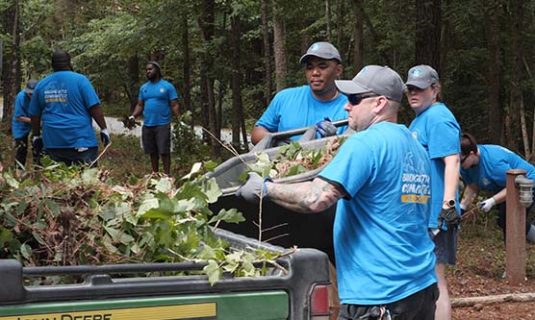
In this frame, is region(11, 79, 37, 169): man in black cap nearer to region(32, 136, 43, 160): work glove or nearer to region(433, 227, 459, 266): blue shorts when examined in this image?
region(32, 136, 43, 160): work glove

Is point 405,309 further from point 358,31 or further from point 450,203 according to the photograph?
point 358,31

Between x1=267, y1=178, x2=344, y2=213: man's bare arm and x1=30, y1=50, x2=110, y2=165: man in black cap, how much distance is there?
515 cm

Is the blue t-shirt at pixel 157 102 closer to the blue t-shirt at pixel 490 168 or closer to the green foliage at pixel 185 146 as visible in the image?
the green foliage at pixel 185 146

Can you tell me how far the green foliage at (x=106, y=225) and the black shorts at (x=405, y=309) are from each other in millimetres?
720

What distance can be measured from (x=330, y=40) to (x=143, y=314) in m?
15.5

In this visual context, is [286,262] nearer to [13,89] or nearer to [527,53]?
[527,53]

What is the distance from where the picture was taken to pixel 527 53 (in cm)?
1802

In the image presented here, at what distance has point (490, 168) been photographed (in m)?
7.92

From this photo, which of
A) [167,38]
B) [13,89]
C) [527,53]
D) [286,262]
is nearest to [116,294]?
[286,262]

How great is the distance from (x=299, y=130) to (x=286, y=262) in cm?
253

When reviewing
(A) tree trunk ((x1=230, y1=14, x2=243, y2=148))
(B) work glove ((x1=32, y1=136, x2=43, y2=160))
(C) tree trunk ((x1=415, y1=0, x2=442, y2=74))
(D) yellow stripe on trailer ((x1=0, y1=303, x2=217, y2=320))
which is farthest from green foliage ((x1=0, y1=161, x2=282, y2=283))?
(A) tree trunk ((x1=230, y1=14, x2=243, y2=148))

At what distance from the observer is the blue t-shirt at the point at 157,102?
14.0 m

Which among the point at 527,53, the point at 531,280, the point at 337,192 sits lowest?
the point at 531,280

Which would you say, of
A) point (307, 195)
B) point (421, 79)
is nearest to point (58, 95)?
point (421, 79)
